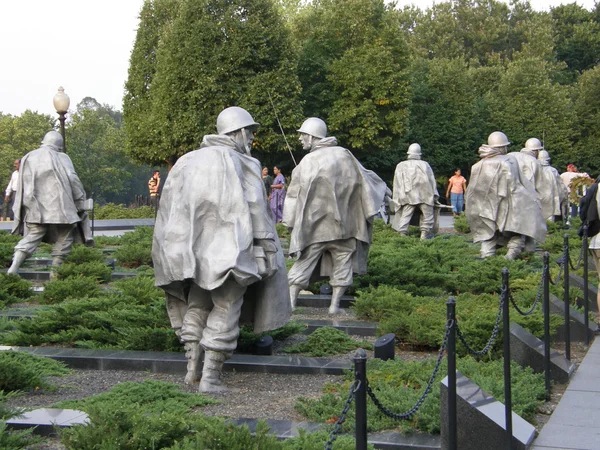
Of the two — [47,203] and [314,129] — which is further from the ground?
[314,129]

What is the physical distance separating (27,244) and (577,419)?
9.42 m

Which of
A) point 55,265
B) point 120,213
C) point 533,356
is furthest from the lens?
point 120,213

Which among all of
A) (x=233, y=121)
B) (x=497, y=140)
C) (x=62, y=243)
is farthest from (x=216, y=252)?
(x=497, y=140)

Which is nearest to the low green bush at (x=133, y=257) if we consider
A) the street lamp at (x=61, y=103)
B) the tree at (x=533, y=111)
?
the street lamp at (x=61, y=103)

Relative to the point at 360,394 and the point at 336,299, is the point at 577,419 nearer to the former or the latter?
the point at 360,394

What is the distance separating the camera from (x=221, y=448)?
4.76 metres

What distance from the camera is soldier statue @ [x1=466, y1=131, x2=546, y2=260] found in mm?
14875

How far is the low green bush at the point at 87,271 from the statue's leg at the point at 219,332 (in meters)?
6.17

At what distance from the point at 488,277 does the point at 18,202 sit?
22.4ft

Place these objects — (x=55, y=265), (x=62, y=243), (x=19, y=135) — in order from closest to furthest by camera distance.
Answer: (x=55, y=265) → (x=62, y=243) → (x=19, y=135)

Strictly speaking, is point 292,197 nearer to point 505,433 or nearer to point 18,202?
point 18,202

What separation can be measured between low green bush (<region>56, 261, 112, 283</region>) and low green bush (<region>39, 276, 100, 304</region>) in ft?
3.75

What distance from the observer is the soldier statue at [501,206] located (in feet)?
48.8

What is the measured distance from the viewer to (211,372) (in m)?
7.02
